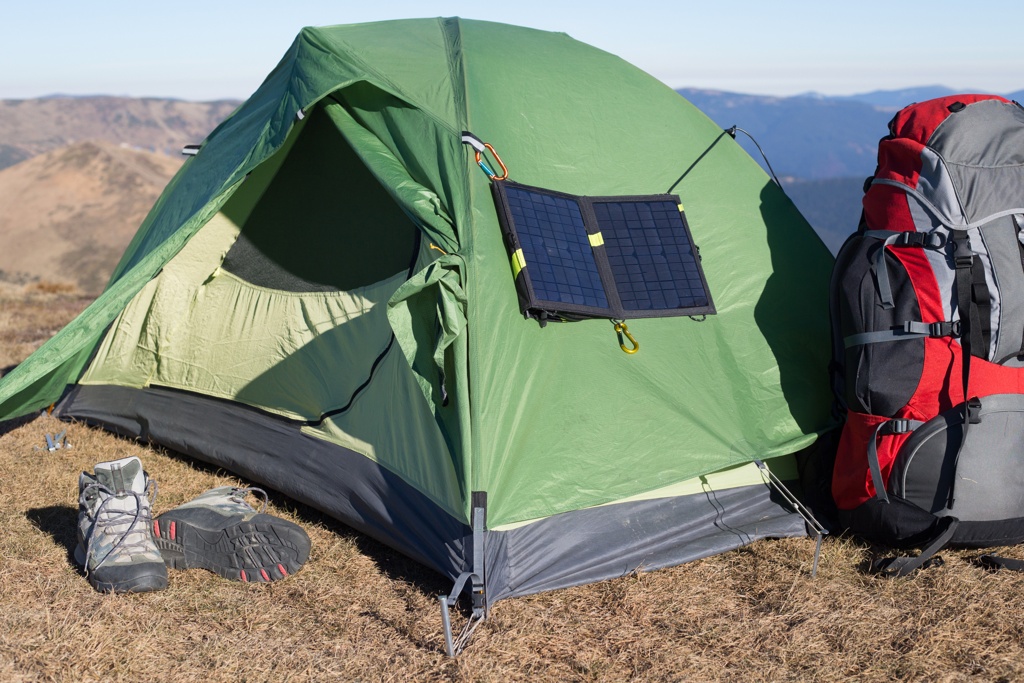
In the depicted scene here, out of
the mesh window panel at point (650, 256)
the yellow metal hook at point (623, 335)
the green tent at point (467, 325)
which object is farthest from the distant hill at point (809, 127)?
the yellow metal hook at point (623, 335)

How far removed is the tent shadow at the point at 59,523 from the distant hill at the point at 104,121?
131 m

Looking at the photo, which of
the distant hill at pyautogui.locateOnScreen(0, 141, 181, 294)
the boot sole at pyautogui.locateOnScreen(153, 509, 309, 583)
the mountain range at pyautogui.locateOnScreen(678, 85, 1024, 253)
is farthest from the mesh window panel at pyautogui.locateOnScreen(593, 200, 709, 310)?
the mountain range at pyautogui.locateOnScreen(678, 85, 1024, 253)

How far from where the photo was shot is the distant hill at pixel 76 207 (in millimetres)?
47219

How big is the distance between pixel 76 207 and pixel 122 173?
5.26 m

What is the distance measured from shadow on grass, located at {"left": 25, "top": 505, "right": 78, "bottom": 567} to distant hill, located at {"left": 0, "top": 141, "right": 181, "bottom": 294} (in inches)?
1635

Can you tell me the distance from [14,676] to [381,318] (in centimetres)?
202

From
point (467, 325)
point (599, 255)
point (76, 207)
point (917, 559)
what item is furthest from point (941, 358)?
point (76, 207)

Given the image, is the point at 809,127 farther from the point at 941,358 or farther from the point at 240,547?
the point at 240,547

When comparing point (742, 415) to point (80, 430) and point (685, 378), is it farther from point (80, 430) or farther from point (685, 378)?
point (80, 430)

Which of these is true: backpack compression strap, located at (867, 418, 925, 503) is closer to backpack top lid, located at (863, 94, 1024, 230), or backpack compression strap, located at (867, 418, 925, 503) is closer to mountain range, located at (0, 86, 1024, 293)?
backpack top lid, located at (863, 94, 1024, 230)

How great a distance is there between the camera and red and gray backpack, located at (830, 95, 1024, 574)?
3861 millimetres

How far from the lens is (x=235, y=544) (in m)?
3.79

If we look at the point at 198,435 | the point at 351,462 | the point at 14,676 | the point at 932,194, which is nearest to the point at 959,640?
the point at 932,194

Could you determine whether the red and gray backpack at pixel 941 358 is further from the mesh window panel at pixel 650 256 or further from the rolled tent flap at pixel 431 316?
the rolled tent flap at pixel 431 316
